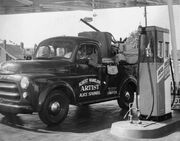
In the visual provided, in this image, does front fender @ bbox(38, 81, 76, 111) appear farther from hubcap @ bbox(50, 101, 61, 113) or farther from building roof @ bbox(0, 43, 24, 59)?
building roof @ bbox(0, 43, 24, 59)

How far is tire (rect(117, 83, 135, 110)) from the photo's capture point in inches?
339

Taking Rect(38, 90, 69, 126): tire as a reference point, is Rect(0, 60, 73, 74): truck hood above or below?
above

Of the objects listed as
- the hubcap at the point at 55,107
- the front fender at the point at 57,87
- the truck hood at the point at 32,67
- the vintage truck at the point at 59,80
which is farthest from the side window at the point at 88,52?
the hubcap at the point at 55,107

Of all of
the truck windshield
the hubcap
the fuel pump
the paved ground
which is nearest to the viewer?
the paved ground

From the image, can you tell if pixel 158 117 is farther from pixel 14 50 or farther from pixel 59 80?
pixel 14 50

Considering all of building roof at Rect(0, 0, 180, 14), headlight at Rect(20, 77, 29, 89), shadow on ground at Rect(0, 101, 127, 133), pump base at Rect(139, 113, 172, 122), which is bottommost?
shadow on ground at Rect(0, 101, 127, 133)

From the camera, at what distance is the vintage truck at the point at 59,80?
19.6ft

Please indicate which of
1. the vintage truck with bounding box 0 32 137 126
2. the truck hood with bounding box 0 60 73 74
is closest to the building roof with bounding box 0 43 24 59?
the vintage truck with bounding box 0 32 137 126

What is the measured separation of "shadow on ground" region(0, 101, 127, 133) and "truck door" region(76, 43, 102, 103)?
1.82 ft

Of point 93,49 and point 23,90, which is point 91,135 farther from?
point 93,49

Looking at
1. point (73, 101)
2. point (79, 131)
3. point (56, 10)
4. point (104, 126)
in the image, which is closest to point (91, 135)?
point (79, 131)

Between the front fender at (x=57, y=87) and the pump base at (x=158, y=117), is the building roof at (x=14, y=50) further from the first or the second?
the pump base at (x=158, y=117)

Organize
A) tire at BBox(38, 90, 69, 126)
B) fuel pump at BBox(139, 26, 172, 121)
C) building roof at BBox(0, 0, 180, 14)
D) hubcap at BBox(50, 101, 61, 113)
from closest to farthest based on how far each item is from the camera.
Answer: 1. fuel pump at BBox(139, 26, 172, 121)
2. tire at BBox(38, 90, 69, 126)
3. hubcap at BBox(50, 101, 61, 113)
4. building roof at BBox(0, 0, 180, 14)

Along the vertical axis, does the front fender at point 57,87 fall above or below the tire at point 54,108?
above
